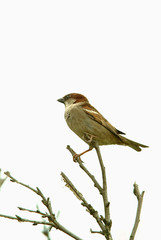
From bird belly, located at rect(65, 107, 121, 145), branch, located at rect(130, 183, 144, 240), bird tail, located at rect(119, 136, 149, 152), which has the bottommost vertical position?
branch, located at rect(130, 183, 144, 240)

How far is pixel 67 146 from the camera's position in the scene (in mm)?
2877

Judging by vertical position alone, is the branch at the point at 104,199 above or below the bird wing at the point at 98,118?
below

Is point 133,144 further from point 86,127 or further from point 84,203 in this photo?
point 84,203

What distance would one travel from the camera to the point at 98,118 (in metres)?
5.11

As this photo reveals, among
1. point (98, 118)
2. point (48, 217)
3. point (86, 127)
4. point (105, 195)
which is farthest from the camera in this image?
point (98, 118)

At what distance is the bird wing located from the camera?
505cm

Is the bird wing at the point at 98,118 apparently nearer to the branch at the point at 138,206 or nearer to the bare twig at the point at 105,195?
the bare twig at the point at 105,195

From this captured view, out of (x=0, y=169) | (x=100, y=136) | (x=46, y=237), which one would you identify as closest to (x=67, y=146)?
(x=0, y=169)

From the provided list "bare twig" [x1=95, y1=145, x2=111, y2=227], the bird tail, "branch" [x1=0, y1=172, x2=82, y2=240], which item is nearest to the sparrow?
the bird tail

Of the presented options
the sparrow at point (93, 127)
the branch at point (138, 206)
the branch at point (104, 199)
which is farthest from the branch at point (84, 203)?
the sparrow at point (93, 127)

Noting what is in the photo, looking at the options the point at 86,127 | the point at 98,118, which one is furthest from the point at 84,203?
the point at 98,118

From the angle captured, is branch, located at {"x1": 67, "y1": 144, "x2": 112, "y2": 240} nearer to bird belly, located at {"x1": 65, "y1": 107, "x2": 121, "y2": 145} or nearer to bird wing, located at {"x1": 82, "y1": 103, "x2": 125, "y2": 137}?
bird belly, located at {"x1": 65, "y1": 107, "x2": 121, "y2": 145}

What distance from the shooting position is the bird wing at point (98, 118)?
5.05 m

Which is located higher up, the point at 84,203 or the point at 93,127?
the point at 93,127
